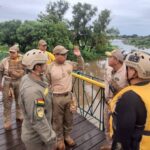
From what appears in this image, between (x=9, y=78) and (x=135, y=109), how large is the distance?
8.29 ft

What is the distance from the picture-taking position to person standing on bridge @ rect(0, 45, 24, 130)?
3.49 m

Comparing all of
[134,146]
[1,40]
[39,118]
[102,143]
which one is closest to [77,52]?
[102,143]

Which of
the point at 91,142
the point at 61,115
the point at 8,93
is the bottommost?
the point at 91,142

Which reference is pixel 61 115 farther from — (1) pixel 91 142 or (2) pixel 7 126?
(2) pixel 7 126

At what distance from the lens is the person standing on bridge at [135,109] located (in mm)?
1478

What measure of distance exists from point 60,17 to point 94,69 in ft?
34.9

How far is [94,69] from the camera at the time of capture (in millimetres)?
26312

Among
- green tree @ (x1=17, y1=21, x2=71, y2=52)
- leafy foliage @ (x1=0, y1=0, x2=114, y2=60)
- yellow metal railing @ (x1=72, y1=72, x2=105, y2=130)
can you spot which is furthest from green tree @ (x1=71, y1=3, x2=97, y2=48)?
yellow metal railing @ (x1=72, y1=72, x2=105, y2=130)

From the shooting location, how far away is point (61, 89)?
298cm

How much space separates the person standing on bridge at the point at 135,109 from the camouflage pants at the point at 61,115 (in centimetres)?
141

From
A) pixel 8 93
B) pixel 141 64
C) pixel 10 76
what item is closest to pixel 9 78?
pixel 10 76

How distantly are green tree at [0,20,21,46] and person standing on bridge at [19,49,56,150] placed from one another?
886 inches

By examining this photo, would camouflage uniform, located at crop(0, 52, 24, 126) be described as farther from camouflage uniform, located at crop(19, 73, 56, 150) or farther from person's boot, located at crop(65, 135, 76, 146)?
camouflage uniform, located at crop(19, 73, 56, 150)

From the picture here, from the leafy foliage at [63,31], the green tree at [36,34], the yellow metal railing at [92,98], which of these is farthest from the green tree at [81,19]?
the yellow metal railing at [92,98]
